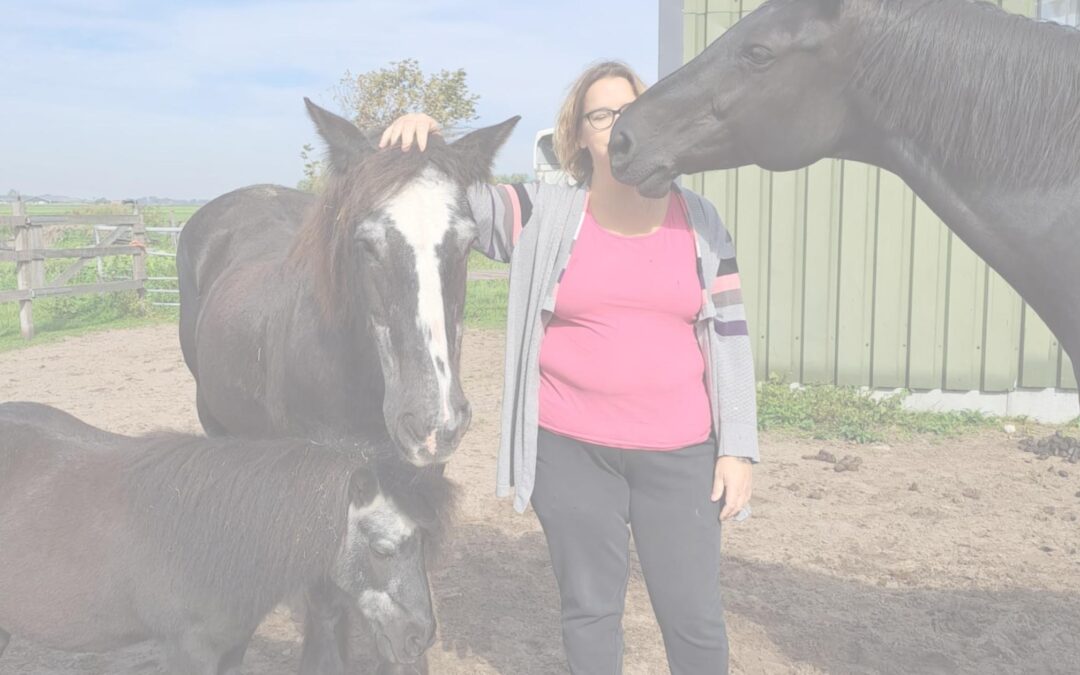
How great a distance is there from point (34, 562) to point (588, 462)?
169 centimetres

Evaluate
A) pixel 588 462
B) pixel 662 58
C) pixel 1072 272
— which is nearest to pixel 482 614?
pixel 588 462

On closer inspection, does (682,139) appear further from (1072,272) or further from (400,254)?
(1072,272)

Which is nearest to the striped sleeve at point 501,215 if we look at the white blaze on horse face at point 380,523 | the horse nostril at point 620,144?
the horse nostril at point 620,144

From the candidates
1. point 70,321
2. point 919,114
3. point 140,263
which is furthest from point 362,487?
point 140,263

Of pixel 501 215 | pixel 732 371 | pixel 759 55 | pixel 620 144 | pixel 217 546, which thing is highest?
pixel 759 55

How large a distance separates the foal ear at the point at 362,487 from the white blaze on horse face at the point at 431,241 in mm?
381

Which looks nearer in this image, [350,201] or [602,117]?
[602,117]

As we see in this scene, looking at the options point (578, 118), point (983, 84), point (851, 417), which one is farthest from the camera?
point (851, 417)

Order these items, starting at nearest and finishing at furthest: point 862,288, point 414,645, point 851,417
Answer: point 414,645 → point 851,417 → point 862,288

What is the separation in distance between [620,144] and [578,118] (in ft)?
0.65

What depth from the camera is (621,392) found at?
2.31 metres

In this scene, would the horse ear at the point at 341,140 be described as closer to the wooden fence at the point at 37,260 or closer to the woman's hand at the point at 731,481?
the woman's hand at the point at 731,481

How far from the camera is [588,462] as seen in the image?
93.7 inches

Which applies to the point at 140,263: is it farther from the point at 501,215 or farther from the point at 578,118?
the point at 578,118
